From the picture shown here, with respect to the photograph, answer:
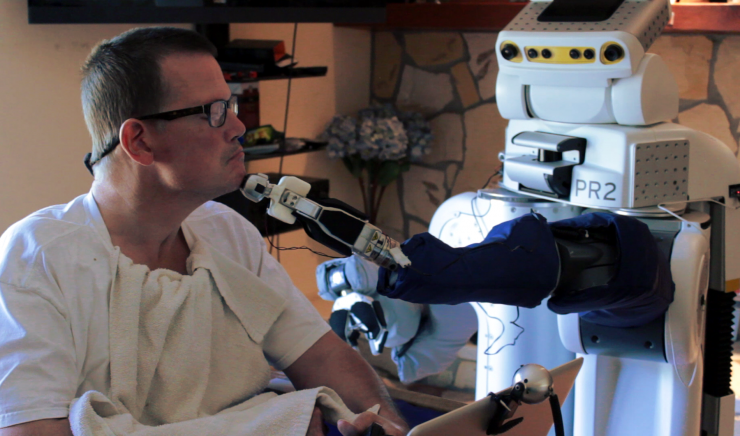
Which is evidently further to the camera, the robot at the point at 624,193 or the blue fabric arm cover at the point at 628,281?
the robot at the point at 624,193

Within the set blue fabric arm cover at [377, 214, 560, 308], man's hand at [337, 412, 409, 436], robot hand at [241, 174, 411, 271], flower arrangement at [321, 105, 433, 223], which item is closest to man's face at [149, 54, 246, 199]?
robot hand at [241, 174, 411, 271]

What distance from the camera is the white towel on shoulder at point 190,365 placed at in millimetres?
1057

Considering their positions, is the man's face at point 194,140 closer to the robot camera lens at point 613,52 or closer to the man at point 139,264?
the man at point 139,264

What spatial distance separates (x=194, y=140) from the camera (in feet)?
3.77

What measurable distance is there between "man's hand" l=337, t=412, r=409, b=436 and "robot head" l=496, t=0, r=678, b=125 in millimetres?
745

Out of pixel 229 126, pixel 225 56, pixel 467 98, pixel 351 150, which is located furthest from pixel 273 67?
pixel 229 126

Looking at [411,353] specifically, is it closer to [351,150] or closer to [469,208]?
[469,208]

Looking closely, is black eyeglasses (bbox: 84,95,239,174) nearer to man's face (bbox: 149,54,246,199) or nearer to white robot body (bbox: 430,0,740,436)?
man's face (bbox: 149,54,246,199)


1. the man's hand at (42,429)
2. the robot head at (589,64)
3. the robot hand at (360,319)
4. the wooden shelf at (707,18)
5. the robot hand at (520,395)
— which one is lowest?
the robot hand at (360,319)

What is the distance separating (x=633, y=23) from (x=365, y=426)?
945 millimetres

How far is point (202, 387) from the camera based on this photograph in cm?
115

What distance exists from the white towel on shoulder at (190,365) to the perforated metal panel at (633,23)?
822mm

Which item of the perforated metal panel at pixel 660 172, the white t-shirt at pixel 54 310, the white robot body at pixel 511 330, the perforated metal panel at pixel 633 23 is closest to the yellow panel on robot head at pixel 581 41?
the perforated metal panel at pixel 633 23

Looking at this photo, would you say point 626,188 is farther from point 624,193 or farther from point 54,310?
point 54,310
